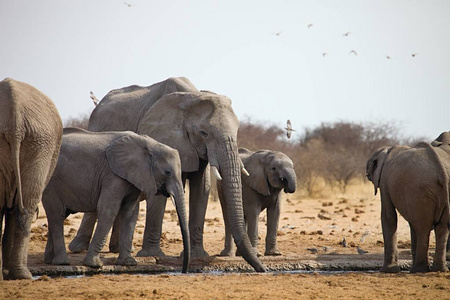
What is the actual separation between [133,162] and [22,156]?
2.01m

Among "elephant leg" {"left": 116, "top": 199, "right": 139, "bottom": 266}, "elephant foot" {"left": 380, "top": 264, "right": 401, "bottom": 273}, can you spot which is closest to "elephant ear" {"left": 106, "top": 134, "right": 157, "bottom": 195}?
"elephant leg" {"left": 116, "top": 199, "right": 139, "bottom": 266}

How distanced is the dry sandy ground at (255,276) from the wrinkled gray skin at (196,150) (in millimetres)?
357

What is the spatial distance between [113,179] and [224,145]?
4.52 ft

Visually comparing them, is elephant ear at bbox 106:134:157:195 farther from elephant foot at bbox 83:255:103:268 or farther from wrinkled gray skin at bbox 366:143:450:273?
wrinkled gray skin at bbox 366:143:450:273

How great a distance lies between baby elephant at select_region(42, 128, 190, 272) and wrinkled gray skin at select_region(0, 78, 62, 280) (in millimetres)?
1320

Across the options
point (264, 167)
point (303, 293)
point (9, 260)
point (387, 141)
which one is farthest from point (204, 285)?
point (387, 141)

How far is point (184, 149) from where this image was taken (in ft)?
35.9

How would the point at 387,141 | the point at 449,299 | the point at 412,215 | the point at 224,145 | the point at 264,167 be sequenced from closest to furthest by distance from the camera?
the point at 449,299
the point at 412,215
the point at 224,145
the point at 264,167
the point at 387,141

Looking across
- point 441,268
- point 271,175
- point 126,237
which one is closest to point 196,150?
point 271,175

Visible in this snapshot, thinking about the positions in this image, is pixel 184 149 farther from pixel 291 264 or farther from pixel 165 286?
pixel 165 286

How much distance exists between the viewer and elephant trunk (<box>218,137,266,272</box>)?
397 inches

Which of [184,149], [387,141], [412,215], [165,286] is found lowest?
[165,286]

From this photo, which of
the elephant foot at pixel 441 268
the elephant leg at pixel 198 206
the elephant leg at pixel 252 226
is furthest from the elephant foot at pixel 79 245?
the elephant foot at pixel 441 268

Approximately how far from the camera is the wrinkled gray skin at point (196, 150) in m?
10.2
